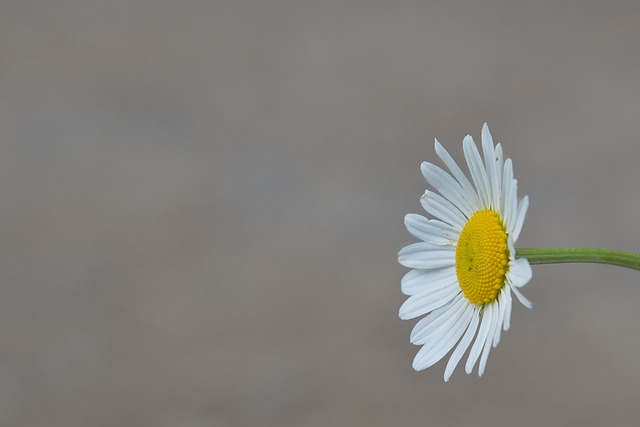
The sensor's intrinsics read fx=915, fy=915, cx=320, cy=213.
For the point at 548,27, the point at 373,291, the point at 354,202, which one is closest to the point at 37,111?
the point at 354,202

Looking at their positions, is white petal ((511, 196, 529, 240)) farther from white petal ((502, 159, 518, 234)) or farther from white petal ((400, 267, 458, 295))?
white petal ((400, 267, 458, 295))

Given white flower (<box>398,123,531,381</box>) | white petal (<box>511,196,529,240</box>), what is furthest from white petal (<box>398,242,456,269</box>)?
white petal (<box>511,196,529,240</box>)

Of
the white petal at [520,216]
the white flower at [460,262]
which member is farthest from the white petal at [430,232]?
the white petal at [520,216]

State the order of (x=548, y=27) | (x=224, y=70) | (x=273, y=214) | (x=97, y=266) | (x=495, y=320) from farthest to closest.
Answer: (x=548, y=27), (x=224, y=70), (x=273, y=214), (x=97, y=266), (x=495, y=320)

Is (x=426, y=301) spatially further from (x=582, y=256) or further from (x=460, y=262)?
(x=582, y=256)

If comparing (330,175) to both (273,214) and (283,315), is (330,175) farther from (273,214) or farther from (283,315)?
(283,315)

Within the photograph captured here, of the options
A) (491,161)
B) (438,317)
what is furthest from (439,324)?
(491,161)
